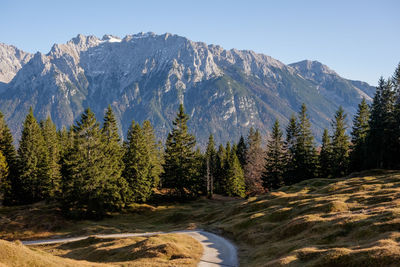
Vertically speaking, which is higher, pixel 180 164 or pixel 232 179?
pixel 180 164

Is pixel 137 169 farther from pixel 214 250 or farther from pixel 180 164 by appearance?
pixel 214 250

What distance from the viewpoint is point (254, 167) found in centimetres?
10869

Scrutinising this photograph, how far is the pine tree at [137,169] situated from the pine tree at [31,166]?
823 inches

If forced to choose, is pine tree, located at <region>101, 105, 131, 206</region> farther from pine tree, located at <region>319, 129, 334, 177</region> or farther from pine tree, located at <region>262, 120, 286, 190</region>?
pine tree, located at <region>319, 129, 334, 177</region>

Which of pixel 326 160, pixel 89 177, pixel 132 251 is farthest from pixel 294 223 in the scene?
pixel 326 160

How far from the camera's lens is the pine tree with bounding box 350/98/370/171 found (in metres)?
79.1

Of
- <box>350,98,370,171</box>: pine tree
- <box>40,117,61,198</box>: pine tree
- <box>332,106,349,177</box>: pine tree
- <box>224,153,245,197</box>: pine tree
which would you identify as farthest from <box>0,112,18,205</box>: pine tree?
<box>350,98,370,171</box>: pine tree

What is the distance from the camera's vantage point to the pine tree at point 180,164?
262 ft

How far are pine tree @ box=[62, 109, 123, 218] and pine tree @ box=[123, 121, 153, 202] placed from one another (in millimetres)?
6241

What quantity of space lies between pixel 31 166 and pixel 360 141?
266ft

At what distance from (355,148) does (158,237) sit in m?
63.4

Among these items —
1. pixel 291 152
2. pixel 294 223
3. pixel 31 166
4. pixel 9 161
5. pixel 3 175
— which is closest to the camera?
pixel 294 223

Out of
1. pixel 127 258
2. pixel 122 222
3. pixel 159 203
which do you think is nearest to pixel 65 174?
pixel 122 222

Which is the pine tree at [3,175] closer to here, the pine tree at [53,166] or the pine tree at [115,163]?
the pine tree at [53,166]
